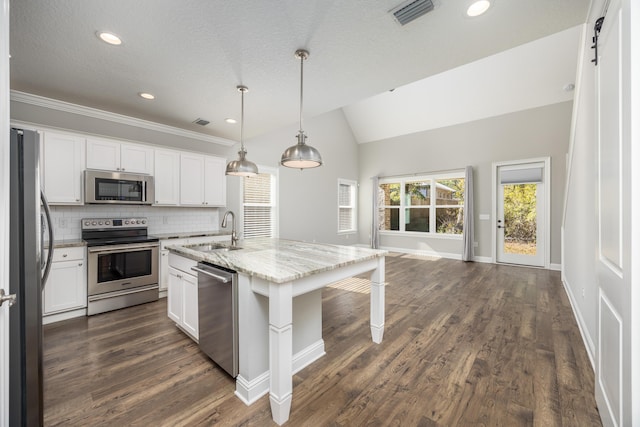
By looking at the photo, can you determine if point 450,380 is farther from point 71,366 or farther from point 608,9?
point 71,366

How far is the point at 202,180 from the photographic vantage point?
442 centimetres

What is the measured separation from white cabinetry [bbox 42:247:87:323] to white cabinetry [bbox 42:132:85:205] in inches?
25.6

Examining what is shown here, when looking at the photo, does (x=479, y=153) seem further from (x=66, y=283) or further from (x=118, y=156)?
(x=66, y=283)

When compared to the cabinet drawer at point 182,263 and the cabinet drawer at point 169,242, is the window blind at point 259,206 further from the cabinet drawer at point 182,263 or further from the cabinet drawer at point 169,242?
the cabinet drawer at point 182,263

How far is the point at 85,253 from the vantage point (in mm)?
3156

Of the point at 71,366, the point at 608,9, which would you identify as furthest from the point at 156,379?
the point at 608,9

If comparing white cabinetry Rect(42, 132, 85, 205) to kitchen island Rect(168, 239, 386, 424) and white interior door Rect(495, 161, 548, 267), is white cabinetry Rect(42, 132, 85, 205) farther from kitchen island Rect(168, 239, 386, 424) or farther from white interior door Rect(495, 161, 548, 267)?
white interior door Rect(495, 161, 548, 267)

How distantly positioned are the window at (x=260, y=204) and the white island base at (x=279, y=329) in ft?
11.4

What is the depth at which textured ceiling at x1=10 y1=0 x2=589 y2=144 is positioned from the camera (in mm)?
1876

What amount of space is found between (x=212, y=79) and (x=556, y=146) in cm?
639

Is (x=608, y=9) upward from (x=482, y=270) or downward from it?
upward

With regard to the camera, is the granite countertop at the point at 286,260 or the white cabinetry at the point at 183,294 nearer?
the granite countertop at the point at 286,260

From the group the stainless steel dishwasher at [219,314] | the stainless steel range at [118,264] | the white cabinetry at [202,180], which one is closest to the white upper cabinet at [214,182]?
the white cabinetry at [202,180]

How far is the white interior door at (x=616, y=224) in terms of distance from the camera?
112 cm
